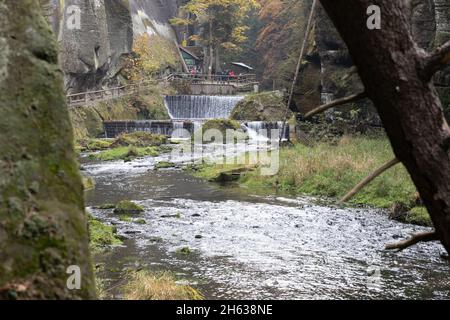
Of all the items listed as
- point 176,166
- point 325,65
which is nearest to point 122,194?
point 176,166

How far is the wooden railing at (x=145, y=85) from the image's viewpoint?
111ft

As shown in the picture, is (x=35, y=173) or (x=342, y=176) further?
(x=342, y=176)

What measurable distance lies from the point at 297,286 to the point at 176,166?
49.1 feet

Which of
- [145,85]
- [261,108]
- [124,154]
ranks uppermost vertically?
[145,85]

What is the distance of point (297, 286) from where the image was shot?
26.3 feet

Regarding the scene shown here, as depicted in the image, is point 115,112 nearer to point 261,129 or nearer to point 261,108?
point 261,108

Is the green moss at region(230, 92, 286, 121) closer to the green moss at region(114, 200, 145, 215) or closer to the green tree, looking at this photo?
the green tree

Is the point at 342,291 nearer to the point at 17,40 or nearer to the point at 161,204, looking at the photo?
the point at 17,40

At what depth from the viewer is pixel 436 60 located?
215 cm

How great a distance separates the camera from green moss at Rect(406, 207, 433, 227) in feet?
38.6

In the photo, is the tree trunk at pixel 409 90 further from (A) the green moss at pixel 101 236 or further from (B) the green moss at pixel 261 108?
(B) the green moss at pixel 261 108

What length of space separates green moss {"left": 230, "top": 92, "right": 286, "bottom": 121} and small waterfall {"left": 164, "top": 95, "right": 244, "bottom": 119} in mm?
4441

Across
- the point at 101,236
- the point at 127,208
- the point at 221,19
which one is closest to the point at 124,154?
the point at 127,208

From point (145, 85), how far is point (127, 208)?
30.7 m
